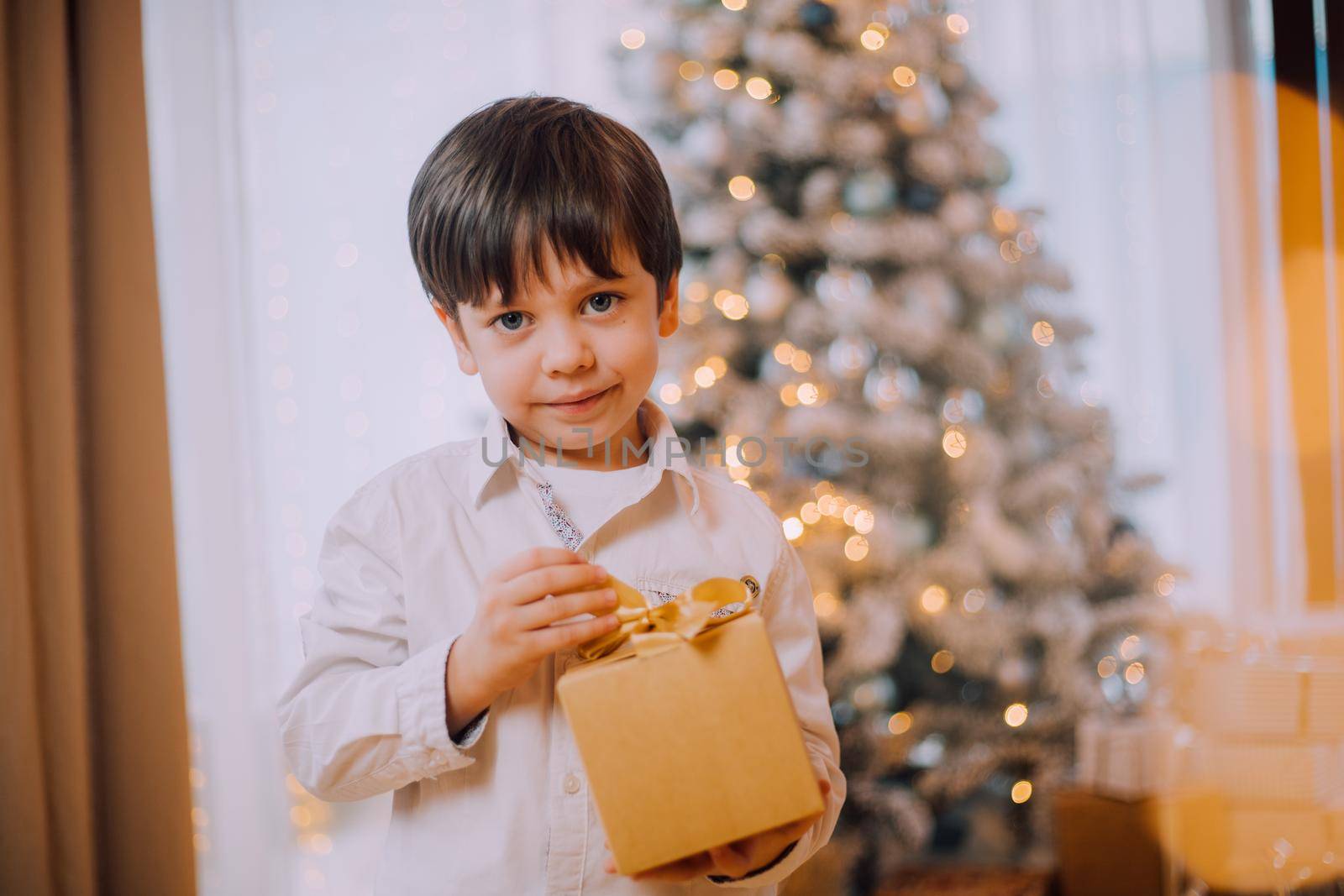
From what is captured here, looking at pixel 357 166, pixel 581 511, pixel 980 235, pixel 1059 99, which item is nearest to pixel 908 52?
pixel 980 235

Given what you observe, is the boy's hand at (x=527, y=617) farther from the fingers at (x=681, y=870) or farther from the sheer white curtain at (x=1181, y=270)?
the sheer white curtain at (x=1181, y=270)

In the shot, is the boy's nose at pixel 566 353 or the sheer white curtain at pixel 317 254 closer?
the boy's nose at pixel 566 353

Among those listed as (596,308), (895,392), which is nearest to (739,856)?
(596,308)

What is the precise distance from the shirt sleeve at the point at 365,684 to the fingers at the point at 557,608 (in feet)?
0.29

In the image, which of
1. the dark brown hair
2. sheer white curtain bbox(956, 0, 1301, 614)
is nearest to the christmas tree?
sheer white curtain bbox(956, 0, 1301, 614)

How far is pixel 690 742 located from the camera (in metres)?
0.69

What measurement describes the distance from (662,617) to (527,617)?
98 millimetres

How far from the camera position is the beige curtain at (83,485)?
1365 mm

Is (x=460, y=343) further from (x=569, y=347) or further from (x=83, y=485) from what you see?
(x=83, y=485)

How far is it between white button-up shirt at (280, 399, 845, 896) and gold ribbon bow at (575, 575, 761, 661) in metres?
0.09

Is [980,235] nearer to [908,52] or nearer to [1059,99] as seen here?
[908,52]

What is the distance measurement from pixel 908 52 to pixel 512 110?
165 cm

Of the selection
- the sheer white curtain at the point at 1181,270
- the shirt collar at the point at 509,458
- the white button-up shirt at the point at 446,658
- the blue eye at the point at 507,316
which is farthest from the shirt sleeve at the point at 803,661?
the sheer white curtain at the point at 1181,270

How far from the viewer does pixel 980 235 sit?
2283 millimetres
